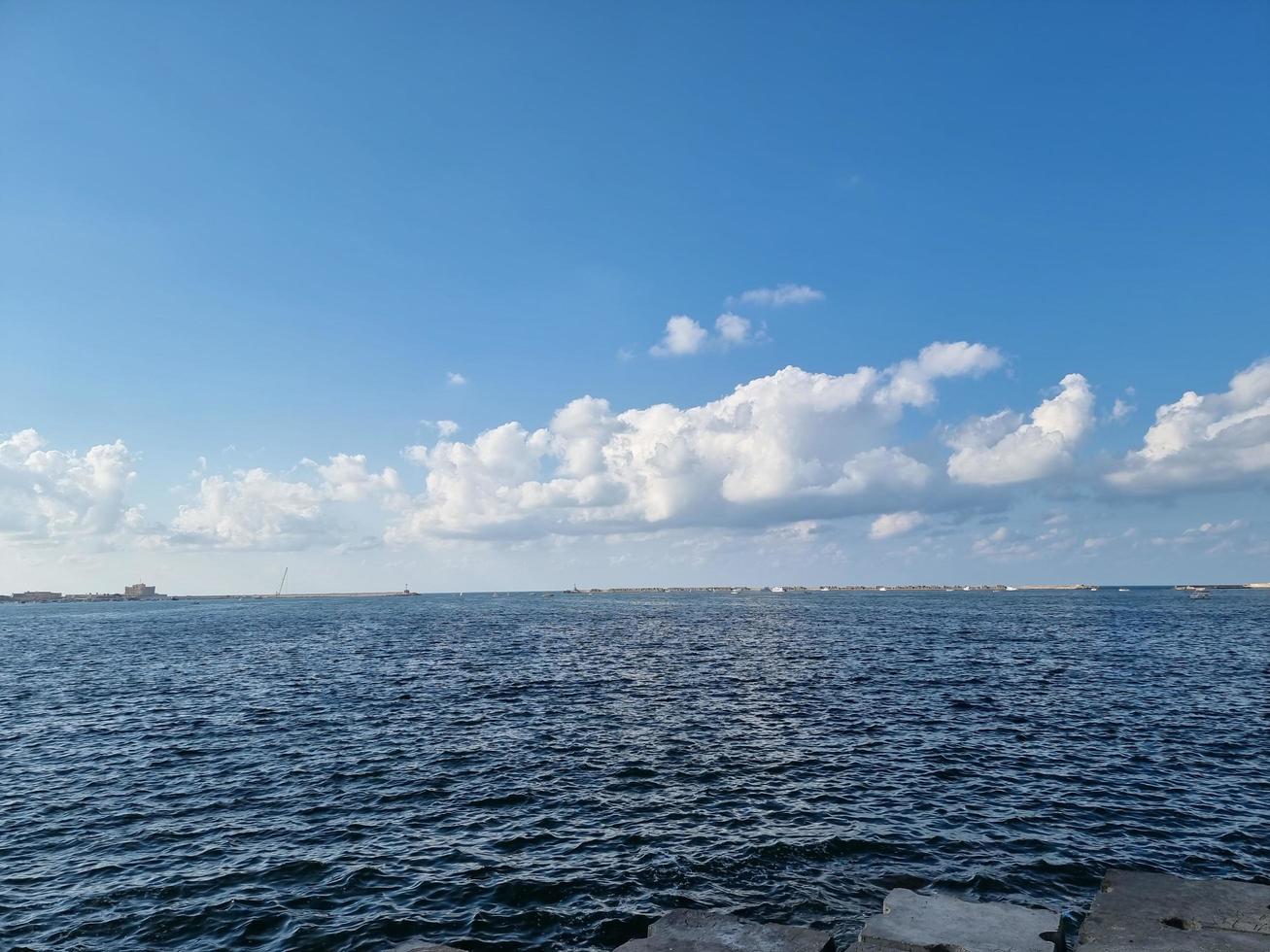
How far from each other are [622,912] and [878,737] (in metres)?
22.8

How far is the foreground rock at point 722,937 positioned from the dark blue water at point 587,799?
11.7 ft

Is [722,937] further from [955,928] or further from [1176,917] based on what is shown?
[1176,917]

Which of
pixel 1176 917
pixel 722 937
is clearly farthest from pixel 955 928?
pixel 722 937

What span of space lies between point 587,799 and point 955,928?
16.3 meters

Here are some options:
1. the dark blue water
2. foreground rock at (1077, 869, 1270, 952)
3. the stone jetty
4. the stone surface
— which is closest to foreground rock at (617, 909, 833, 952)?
the stone jetty

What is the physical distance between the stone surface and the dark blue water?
3117 millimetres

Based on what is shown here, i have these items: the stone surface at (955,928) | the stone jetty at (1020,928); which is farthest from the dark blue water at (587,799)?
the stone jetty at (1020,928)

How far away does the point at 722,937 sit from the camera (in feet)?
46.9

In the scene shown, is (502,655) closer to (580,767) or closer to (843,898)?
(580,767)

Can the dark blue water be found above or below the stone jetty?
below

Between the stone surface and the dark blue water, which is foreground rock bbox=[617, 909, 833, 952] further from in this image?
the dark blue water

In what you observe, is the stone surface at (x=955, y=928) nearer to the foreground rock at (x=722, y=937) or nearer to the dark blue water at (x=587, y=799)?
the foreground rock at (x=722, y=937)

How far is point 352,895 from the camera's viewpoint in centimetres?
2006

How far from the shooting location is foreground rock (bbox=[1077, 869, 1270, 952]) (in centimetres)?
1356
